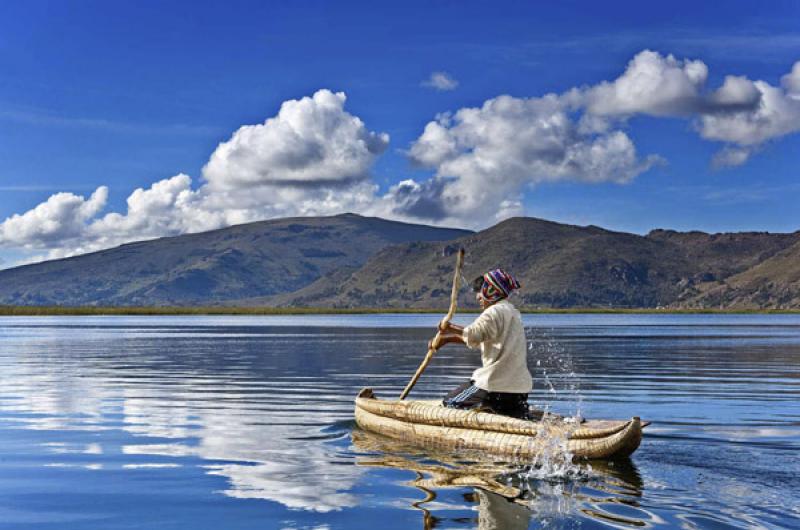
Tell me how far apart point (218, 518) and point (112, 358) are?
138 feet

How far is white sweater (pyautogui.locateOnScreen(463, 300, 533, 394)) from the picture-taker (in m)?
17.3

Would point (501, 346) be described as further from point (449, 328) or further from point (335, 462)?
point (335, 462)

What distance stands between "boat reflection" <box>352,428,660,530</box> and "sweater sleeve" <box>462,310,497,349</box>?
2.20 m

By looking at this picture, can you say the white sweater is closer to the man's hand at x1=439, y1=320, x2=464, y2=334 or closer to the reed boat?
the man's hand at x1=439, y1=320, x2=464, y2=334

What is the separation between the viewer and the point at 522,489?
47.6 ft

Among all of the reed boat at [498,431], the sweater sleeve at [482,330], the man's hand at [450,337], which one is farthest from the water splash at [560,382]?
the man's hand at [450,337]

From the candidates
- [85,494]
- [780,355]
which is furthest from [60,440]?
[780,355]

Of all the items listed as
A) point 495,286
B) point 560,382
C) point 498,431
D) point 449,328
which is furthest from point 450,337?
point 560,382

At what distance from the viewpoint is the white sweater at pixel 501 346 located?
17344 millimetres

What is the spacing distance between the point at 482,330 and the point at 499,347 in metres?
0.63

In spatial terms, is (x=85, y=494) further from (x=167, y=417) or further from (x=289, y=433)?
(x=167, y=417)

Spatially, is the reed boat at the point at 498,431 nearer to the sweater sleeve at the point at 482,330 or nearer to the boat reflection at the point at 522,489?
the boat reflection at the point at 522,489

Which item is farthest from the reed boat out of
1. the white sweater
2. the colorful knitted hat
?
the colorful knitted hat

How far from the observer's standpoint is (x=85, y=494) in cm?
1489
